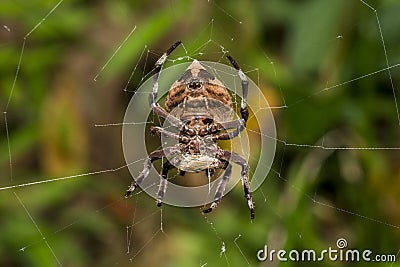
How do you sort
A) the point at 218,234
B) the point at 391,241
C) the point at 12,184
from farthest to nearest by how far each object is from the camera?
1. the point at 12,184
2. the point at 218,234
3. the point at 391,241

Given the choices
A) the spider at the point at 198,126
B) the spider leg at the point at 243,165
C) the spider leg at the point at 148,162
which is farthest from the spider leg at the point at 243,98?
the spider leg at the point at 148,162

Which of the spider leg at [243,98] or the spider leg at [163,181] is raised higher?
the spider leg at [243,98]

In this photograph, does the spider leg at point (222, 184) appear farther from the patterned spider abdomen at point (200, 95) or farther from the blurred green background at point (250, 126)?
the blurred green background at point (250, 126)

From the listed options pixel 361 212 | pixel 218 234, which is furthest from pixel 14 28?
pixel 361 212

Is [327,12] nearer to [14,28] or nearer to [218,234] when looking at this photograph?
[218,234]

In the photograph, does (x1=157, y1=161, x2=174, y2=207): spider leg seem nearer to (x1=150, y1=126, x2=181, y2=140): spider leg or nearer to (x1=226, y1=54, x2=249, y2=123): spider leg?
(x1=150, y1=126, x2=181, y2=140): spider leg

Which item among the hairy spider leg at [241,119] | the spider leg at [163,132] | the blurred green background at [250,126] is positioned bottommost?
the blurred green background at [250,126]
